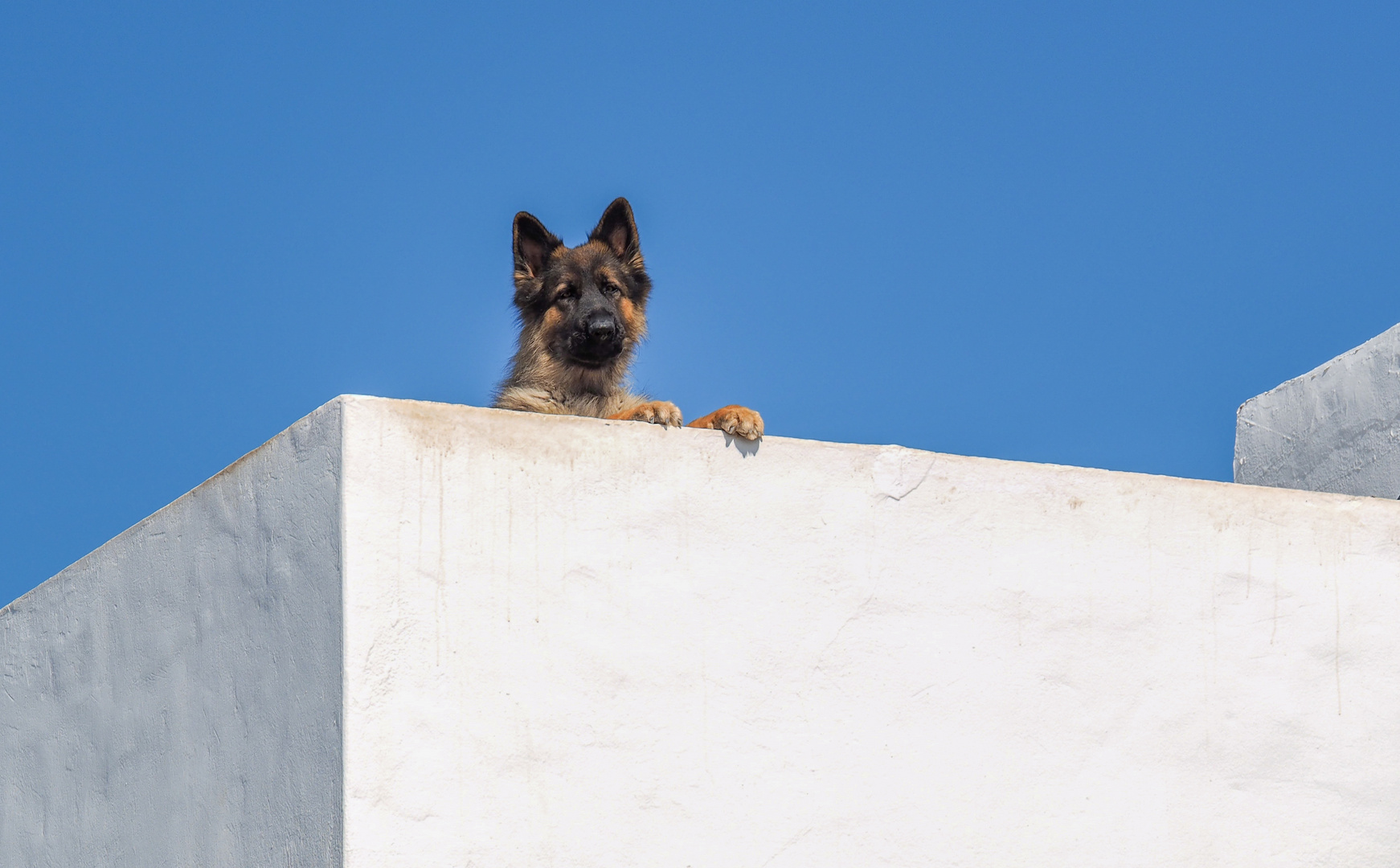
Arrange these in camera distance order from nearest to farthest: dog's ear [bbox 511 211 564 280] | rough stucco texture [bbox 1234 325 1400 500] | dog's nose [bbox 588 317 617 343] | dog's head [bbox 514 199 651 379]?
dog's nose [bbox 588 317 617 343]
dog's head [bbox 514 199 651 379]
rough stucco texture [bbox 1234 325 1400 500]
dog's ear [bbox 511 211 564 280]

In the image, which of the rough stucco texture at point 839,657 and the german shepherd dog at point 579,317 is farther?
the german shepherd dog at point 579,317

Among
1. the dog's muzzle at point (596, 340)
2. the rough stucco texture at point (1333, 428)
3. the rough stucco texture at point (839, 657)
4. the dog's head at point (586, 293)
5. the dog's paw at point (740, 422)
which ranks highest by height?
the dog's head at point (586, 293)

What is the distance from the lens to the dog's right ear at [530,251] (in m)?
9.05

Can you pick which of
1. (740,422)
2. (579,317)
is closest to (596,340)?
(579,317)

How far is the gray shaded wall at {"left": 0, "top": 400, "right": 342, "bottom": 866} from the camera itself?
5473mm

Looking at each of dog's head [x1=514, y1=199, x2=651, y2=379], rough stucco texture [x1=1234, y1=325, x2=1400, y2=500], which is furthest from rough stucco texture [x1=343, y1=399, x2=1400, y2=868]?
dog's head [x1=514, y1=199, x2=651, y2=379]

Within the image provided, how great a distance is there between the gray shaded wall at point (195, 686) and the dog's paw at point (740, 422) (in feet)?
5.32

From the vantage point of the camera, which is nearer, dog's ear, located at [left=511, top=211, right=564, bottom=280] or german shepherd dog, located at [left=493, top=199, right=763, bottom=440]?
german shepherd dog, located at [left=493, top=199, right=763, bottom=440]

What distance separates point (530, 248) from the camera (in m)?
9.09

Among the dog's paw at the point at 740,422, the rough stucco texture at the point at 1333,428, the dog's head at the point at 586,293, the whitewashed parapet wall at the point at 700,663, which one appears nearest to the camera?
the whitewashed parapet wall at the point at 700,663

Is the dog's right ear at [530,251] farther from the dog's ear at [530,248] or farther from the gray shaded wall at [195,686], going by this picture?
the gray shaded wall at [195,686]

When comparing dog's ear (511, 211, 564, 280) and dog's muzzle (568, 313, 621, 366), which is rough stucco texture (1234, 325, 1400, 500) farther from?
dog's ear (511, 211, 564, 280)

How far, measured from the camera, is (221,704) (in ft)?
19.7

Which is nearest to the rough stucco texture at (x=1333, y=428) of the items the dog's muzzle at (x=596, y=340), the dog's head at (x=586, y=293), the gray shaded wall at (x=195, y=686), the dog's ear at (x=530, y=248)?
the dog's head at (x=586, y=293)
